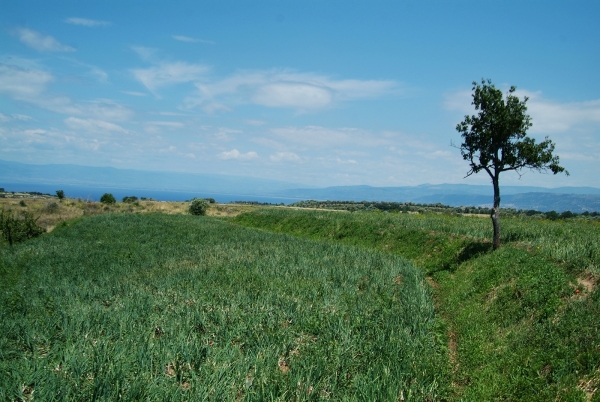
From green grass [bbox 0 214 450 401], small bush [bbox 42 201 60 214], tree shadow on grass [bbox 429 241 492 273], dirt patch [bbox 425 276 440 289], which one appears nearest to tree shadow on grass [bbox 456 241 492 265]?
tree shadow on grass [bbox 429 241 492 273]

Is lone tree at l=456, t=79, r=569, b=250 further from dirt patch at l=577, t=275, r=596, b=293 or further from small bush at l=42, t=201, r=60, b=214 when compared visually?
small bush at l=42, t=201, r=60, b=214

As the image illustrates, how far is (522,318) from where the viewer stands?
10125 mm

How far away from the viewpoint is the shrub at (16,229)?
121 ft

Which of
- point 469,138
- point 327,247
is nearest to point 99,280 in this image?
point 327,247

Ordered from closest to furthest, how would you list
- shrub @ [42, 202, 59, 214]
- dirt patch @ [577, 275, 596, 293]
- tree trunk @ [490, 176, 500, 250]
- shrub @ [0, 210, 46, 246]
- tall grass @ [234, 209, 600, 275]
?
dirt patch @ [577, 275, 596, 293] < tall grass @ [234, 209, 600, 275] < tree trunk @ [490, 176, 500, 250] < shrub @ [0, 210, 46, 246] < shrub @ [42, 202, 59, 214]

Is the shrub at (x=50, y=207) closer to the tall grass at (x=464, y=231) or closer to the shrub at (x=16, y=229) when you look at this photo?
the shrub at (x=16, y=229)

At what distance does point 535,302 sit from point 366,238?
2078 centimetres

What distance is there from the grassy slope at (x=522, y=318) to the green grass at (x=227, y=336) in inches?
36.5

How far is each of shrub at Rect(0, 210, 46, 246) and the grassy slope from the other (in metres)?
40.5

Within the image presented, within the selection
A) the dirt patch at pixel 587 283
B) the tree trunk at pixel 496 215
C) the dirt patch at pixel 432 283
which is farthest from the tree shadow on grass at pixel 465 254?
the dirt patch at pixel 587 283

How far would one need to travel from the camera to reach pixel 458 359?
9.32 meters

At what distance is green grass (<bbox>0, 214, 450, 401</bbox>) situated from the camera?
627 centimetres

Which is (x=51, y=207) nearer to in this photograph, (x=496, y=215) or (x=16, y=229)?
(x=16, y=229)

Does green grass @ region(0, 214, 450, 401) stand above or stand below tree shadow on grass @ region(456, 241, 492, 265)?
below
